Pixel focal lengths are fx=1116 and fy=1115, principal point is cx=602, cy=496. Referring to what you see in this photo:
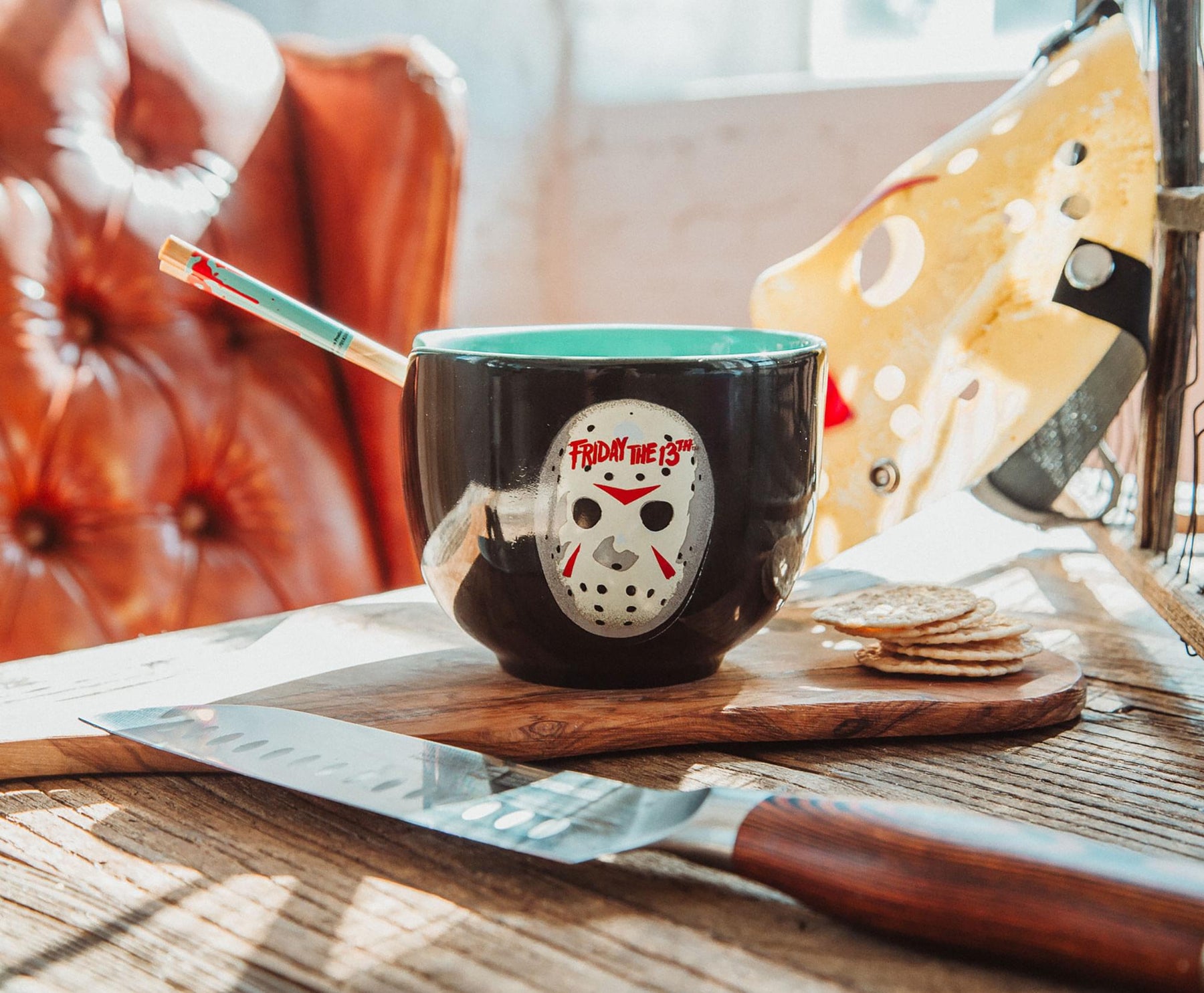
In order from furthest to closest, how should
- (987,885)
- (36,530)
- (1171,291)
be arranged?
(36,530)
(1171,291)
(987,885)

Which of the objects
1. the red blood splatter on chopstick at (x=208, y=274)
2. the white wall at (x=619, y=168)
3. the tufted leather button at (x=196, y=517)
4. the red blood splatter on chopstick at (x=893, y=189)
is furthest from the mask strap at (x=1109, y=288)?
the white wall at (x=619, y=168)

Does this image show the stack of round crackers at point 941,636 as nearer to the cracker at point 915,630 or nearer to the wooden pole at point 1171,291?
the cracker at point 915,630

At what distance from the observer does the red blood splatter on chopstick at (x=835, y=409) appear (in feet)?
2.41

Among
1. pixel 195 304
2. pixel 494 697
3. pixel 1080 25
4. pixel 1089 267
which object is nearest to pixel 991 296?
pixel 1089 267

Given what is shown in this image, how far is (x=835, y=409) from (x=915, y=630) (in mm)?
294

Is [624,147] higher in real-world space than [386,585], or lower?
higher

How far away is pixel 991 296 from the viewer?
2.28 feet

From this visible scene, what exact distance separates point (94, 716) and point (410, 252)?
0.70 metres

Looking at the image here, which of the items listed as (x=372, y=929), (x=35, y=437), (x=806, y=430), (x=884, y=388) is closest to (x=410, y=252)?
(x=35, y=437)

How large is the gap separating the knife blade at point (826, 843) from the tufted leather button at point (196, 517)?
61 cm

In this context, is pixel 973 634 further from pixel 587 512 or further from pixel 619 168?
pixel 619 168

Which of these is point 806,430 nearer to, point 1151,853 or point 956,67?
point 1151,853

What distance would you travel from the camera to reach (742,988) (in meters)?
0.27

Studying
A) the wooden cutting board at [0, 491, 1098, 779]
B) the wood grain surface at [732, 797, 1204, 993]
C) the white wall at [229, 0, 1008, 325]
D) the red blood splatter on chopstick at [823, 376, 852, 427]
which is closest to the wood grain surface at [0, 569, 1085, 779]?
the wooden cutting board at [0, 491, 1098, 779]
